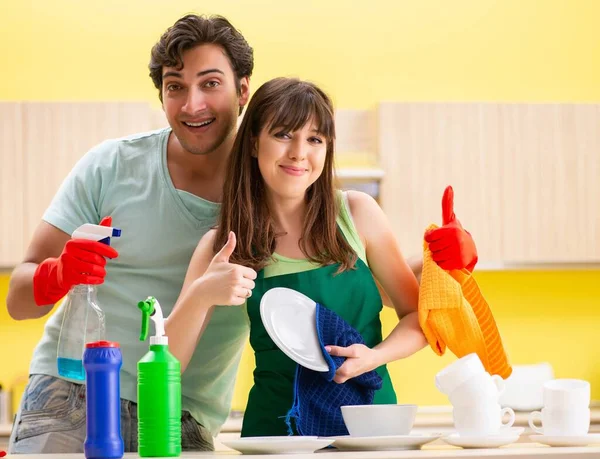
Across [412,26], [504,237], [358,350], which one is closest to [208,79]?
[358,350]

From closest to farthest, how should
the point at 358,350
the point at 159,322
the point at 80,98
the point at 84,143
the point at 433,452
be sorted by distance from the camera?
the point at 433,452 < the point at 159,322 < the point at 358,350 < the point at 84,143 < the point at 80,98

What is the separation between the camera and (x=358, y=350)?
77.3 inches

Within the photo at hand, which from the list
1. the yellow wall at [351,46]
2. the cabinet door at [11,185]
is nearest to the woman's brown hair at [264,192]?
the cabinet door at [11,185]

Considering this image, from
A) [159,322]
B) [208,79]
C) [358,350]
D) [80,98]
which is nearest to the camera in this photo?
[159,322]

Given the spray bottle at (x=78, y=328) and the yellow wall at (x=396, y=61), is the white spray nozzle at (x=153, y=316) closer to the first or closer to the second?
the spray bottle at (x=78, y=328)

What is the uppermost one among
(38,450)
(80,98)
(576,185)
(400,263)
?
(80,98)

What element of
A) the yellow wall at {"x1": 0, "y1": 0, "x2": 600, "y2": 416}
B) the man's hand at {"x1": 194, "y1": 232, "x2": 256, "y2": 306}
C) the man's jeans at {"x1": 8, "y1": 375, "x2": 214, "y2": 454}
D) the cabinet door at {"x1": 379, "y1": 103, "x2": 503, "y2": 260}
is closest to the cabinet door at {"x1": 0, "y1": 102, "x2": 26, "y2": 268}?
the yellow wall at {"x1": 0, "y1": 0, "x2": 600, "y2": 416}

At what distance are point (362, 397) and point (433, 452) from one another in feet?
1.70

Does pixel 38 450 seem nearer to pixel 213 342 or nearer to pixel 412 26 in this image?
pixel 213 342

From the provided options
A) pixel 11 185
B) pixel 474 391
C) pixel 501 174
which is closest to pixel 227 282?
pixel 474 391

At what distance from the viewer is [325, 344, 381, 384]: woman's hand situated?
1.93m

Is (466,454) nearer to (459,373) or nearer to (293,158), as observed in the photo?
(459,373)

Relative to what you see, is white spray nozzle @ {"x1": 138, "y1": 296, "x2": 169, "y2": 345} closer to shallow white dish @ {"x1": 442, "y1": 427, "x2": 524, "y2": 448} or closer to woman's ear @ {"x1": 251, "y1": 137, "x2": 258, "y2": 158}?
shallow white dish @ {"x1": 442, "y1": 427, "x2": 524, "y2": 448}

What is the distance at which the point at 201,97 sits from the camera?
2.28 meters
